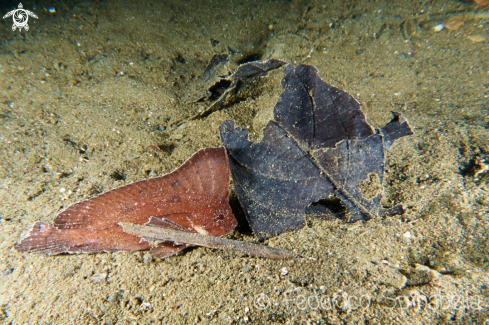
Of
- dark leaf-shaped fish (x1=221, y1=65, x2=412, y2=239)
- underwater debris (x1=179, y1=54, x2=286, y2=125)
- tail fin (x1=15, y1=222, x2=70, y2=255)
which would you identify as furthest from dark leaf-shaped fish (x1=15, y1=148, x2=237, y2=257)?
underwater debris (x1=179, y1=54, x2=286, y2=125)

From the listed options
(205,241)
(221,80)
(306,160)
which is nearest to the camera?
(205,241)

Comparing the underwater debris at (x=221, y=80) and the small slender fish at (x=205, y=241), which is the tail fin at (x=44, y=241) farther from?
the underwater debris at (x=221, y=80)

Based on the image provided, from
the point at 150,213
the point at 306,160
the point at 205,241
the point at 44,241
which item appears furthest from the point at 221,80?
the point at 44,241

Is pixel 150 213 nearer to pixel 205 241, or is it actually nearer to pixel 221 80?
pixel 205 241

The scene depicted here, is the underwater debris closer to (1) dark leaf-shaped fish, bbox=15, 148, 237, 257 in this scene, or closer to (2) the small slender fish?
(1) dark leaf-shaped fish, bbox=15, 148, 237, 257

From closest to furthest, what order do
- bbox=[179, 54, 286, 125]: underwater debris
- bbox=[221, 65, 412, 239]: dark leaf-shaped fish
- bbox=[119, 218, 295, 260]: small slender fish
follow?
bbox=[119, 218, 295, 260]: small slender fish → bbox=[221, 65, 412, 239]: dark leaf-shaped fish → bbox=[179, 54, 286, 125]: underwater debris

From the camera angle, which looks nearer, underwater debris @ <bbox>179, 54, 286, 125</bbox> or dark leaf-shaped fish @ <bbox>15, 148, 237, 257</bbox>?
dark leaf-shaped fish @ <bbox>15, 148, 237, 257</bbox>
